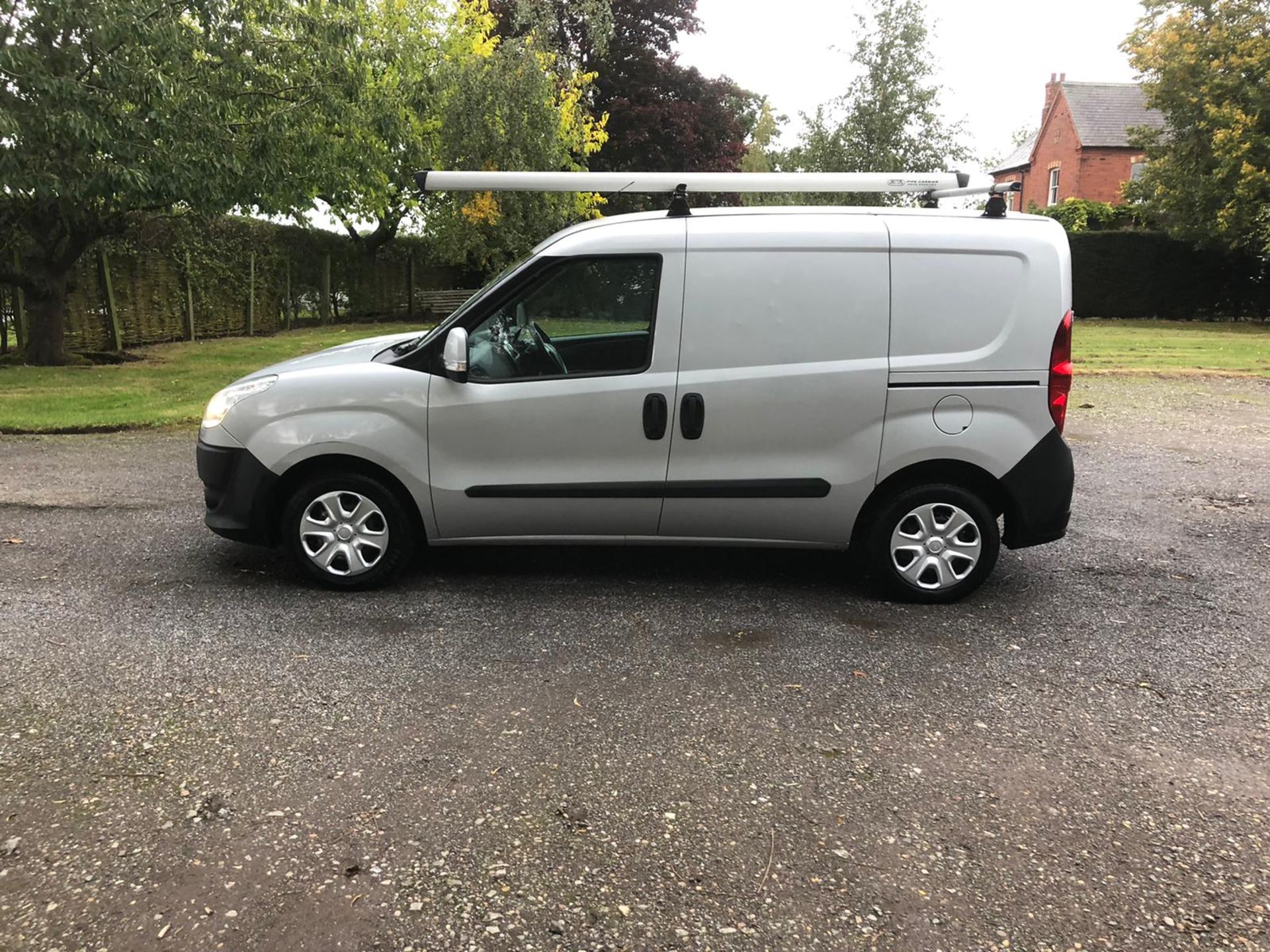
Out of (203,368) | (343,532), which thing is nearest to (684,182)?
(343,532)

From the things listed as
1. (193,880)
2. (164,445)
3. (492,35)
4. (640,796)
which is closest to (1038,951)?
(640,796)

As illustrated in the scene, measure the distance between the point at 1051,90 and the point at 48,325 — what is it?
4592 cm

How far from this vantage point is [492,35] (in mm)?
27188

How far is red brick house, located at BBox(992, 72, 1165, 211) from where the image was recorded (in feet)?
132

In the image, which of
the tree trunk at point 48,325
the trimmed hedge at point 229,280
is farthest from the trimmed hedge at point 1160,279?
the tree trunk at point 48,325

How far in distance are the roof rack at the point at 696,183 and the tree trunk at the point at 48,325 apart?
36.5 feet

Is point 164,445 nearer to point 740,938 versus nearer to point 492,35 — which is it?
point 740,938

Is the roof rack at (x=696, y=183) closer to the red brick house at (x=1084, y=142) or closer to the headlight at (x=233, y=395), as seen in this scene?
the headlight at (x=233, y=395)

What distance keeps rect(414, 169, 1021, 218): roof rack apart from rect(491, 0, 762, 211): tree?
23963 millimetres

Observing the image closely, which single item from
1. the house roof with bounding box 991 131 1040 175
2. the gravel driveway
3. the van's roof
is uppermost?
the house roof with bounding box 991 131 1040 175

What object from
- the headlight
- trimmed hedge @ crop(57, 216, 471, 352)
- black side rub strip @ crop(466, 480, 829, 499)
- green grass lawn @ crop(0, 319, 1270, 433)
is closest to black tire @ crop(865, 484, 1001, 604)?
black side rub strip @ crop(466, 480, 829, 499)

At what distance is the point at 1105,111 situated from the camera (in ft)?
137

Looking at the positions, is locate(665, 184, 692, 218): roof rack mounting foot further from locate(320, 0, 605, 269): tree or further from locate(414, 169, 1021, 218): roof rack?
locate(320, 0, 605, 269): tree

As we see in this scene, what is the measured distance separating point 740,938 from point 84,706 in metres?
2.65
